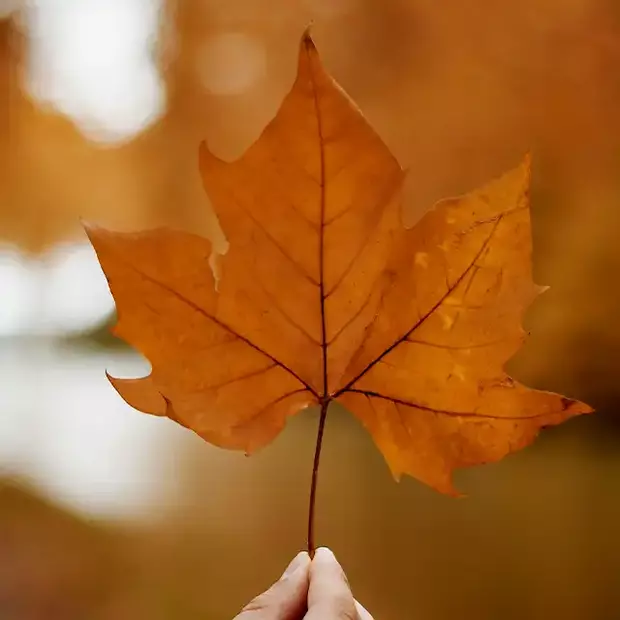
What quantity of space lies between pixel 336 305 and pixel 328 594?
6.7 inches

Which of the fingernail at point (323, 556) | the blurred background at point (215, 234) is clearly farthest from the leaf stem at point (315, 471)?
the blurred background at point (215, 234)

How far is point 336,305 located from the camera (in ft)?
1.45

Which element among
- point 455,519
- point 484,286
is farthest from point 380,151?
point 455,519

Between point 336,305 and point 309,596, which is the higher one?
point 336,305

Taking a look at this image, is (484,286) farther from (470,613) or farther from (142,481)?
(142,481)

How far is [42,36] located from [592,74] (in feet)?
3.01

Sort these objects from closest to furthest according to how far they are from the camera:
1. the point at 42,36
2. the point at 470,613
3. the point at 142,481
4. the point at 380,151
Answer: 1. the point at 380,151
2. the point at 470,613
3. the point at 142,481
4. the point at 42,36

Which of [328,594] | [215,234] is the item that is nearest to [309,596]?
[328,594]

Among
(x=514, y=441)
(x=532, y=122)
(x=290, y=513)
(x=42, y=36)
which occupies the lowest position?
(x=290, y=513)

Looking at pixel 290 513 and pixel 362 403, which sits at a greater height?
pixel 362 403

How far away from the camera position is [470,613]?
3.35 feet

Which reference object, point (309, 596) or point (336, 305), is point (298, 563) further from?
point (336, 305)

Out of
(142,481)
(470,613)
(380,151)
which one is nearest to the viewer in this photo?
(380,151)

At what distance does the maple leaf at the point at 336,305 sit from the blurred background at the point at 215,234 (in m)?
0.68
